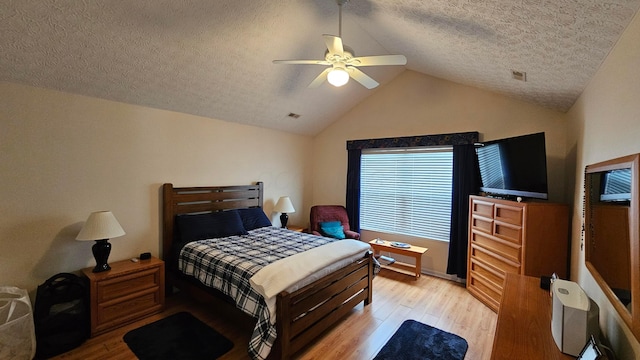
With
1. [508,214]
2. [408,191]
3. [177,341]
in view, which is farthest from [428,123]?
[177,341]

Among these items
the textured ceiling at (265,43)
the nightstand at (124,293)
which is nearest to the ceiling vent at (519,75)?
the textured ceiling at (265,43)

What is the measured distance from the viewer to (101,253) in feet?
8.55

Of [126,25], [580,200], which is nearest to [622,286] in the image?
[580,200]

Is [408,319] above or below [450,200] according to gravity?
below

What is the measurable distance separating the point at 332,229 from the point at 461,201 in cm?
194

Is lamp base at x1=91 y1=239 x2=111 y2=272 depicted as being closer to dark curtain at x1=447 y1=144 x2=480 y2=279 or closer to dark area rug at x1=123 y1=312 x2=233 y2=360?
dark area rug at x1=123 y1=312 x2=233 y2=360

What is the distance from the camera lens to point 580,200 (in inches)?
93.1

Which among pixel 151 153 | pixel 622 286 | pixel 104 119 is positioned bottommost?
pixel 622 286

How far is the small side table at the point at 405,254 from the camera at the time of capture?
12.7 ft

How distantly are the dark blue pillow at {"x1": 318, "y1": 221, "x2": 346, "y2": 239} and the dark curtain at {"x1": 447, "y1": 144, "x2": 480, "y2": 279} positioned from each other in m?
1.61

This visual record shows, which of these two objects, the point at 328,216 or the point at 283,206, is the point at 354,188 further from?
the point at 283,206

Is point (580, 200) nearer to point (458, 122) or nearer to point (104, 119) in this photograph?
point (458, 122)

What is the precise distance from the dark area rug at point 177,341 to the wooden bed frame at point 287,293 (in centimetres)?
32

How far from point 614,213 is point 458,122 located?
2.93 metres
